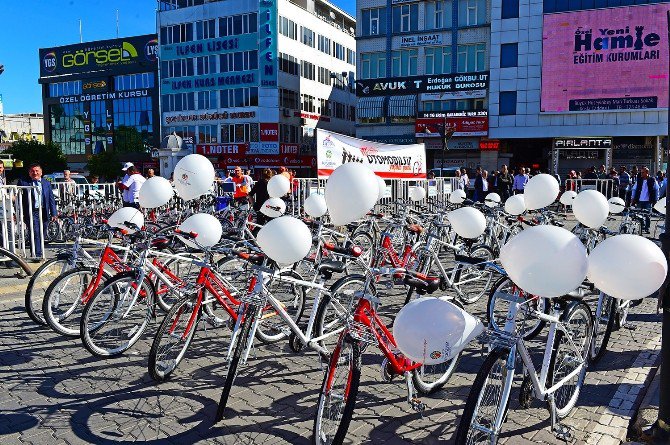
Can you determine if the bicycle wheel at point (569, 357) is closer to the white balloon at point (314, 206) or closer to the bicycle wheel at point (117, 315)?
the bicycle wheel at point (117, 315)

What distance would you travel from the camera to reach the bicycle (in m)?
3.03

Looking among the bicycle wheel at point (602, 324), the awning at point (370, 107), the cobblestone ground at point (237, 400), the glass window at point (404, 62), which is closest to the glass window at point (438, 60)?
the glass window at point (404, 62)

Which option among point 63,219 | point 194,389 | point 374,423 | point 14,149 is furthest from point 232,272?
point 14,149

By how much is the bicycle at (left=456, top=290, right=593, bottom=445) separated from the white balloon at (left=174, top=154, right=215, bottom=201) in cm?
497

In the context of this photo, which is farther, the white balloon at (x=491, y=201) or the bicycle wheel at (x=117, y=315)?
the white balloon at (x=491, y=201)

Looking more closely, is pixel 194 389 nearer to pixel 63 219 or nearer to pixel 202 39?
pixel 63 219

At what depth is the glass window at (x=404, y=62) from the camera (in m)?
42.5

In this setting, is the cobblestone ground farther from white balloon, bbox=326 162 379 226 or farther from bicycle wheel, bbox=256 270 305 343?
white balloon, bbox=326 162 379 226

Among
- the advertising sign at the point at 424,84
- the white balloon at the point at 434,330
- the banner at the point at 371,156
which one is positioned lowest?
the white balloon at the point at 434,330

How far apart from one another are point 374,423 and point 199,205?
38.0 ft

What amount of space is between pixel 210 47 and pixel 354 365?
173 feet

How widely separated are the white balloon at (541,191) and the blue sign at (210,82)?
149ft

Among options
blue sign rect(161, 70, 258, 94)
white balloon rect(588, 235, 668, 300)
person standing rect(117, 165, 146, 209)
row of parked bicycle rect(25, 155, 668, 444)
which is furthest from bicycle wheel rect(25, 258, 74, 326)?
blue sign rect(161, 70, 258, 94)

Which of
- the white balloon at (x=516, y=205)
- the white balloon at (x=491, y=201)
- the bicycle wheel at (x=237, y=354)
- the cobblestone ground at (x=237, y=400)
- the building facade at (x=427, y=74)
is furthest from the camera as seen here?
the building facade at (x=427, y=74)
